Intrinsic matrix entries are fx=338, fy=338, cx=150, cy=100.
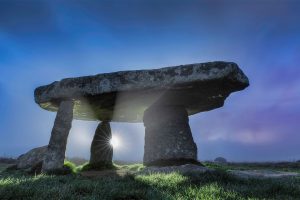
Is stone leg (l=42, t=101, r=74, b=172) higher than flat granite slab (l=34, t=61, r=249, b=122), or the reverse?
flat granite slab (l=34, t=61, r=249, b=122)

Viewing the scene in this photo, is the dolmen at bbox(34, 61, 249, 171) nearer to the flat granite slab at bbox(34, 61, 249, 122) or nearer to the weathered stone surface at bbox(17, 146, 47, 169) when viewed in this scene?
the flat granite slab at bbox(34, 61, 249, 122)

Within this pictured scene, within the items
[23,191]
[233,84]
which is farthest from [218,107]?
[23,191]

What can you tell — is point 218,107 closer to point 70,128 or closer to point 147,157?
point 147,157

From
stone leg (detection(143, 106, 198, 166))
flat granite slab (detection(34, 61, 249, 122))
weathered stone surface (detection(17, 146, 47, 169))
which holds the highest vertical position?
flat granite slab (detection(34, 61, 249, 122))

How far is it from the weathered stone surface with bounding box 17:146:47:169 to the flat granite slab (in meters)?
3.14

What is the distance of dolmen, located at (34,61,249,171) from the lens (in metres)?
Result: 14.6

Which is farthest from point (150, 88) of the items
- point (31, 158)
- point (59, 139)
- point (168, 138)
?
point (31, 158)

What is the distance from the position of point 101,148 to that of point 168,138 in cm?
527

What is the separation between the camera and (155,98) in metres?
16.7

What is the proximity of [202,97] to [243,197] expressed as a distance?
10436 millimetres

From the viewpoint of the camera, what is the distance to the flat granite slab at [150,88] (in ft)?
47.5

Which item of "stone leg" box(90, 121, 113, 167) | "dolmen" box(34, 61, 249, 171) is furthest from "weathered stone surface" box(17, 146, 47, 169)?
"dolmen" box(34, 61, 249, 171)

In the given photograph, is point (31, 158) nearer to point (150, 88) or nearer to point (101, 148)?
point (101, 148)

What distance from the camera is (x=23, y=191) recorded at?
6699 millimetres
